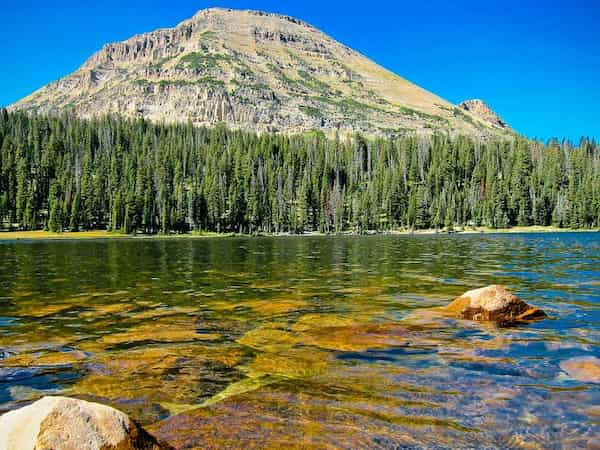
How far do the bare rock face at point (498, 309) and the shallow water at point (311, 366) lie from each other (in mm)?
762

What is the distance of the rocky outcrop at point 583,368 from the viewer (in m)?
10.7

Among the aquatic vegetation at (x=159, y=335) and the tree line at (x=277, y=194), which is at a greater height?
the tree line at (x=277, y=194)

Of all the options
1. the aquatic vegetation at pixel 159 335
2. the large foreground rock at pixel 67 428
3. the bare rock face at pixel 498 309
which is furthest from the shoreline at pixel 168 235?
the large foreground rock at pixel 67 428

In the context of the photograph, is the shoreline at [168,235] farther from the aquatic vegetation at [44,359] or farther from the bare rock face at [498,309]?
the bare rock face at [498,309]

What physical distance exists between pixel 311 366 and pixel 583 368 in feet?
22.0

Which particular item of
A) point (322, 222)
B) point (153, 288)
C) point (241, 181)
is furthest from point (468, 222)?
point (153, 288)

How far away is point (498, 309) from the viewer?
17141 millimetres

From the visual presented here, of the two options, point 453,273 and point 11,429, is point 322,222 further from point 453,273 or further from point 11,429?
point 11,429

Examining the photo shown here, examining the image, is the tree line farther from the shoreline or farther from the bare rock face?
the bare rock face

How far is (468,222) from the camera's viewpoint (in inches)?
6678

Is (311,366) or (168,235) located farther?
(168,235)

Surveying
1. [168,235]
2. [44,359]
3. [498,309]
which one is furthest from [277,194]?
[44,359]

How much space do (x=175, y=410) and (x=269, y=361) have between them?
11.9ft

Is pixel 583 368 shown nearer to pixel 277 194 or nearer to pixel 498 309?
pixel 498 309
